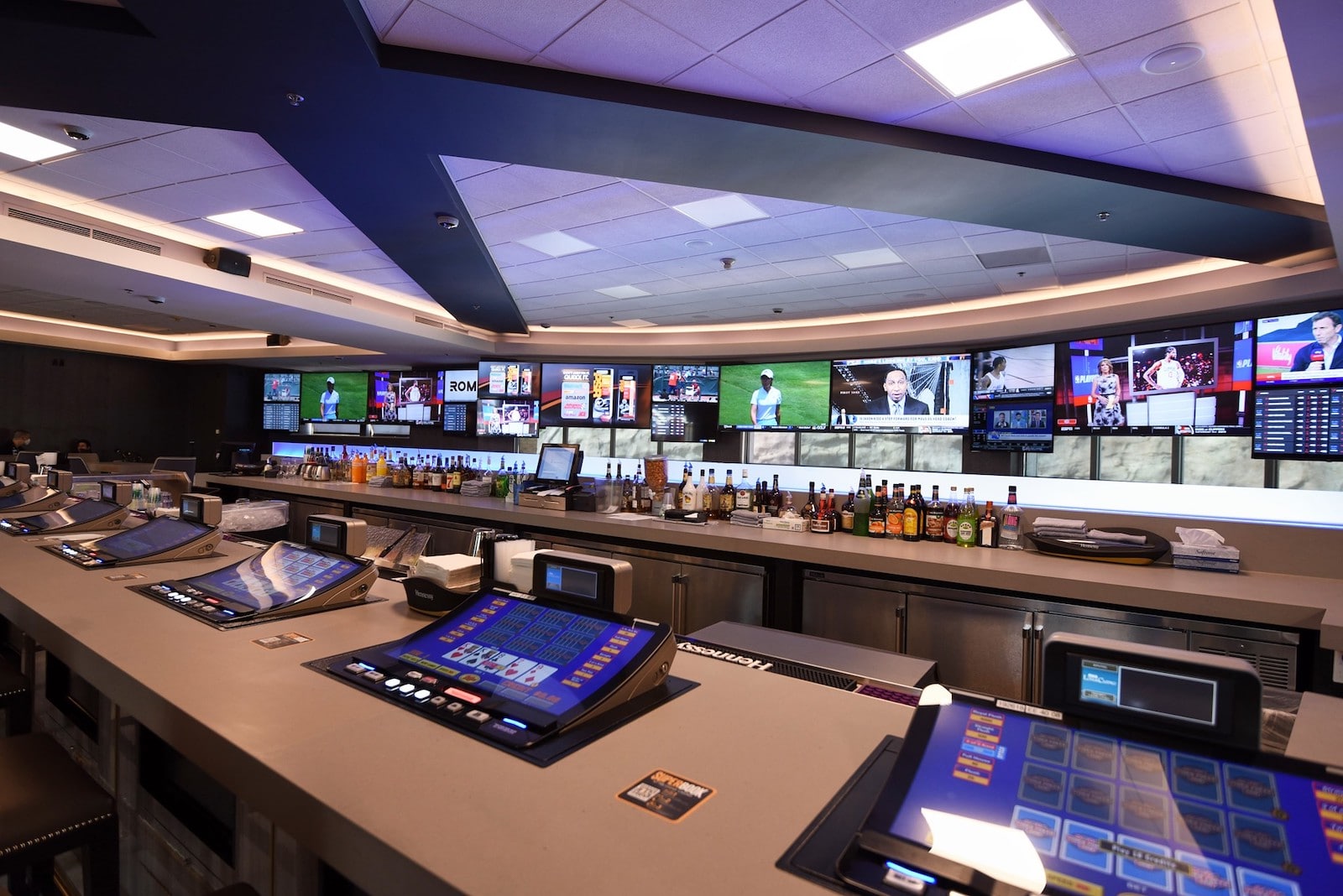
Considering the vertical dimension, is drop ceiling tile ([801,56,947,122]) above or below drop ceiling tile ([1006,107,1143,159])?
above

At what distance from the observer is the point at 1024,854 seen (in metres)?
0.71

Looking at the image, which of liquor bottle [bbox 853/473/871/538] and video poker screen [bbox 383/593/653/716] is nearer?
video poker screen [bbox 383/593/653/716]

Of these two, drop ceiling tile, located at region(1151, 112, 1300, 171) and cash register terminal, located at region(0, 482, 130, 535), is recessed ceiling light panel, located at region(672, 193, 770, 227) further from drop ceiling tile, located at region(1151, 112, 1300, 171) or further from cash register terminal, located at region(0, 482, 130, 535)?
cash register terminal, located at region(0, 482, 130, 535)

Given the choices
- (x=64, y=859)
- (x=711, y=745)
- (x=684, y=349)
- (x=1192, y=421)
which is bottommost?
(x=64, y=859)

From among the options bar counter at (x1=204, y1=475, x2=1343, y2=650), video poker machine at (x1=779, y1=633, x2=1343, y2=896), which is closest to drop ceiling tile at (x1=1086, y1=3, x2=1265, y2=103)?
bar counter at (x1=204, y1=475, x2=1343, y2=650)

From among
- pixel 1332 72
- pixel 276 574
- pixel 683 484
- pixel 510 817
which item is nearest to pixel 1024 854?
pixel 510 817

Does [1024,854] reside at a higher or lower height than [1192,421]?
lower

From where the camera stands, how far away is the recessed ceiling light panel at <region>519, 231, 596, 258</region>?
4.54 metres

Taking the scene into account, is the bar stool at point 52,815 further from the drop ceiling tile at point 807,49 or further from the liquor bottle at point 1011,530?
the liquor bottle at point 1011,530

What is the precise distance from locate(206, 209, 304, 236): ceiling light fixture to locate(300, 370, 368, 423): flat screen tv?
514 centimetres

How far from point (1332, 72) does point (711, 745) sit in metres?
2.61

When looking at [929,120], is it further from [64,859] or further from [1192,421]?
[64,859]

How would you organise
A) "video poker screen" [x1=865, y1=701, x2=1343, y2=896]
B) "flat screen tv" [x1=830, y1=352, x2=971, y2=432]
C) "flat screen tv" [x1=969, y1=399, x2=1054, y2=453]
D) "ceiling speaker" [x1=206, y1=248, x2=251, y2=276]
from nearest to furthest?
"video poker screen" [x1=865, y1=701, x2=1343, y2=896] < "flat screen tv" [x1=969, y1=399, x2=1054, y2=453] < "ceiling speaker" [x1=206, y1=248, x2=251, y2=276] < "flat screen tv" [x1=830, y1=352, x2=971, y2=432]

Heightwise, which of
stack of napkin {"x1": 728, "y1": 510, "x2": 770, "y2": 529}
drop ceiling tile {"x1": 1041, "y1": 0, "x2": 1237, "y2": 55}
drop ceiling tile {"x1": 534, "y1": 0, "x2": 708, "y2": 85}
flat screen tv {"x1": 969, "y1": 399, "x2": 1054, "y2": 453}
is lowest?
stack of napkin {"x1": 728, "y1": 510, "x2": 770, "y2": 529}
